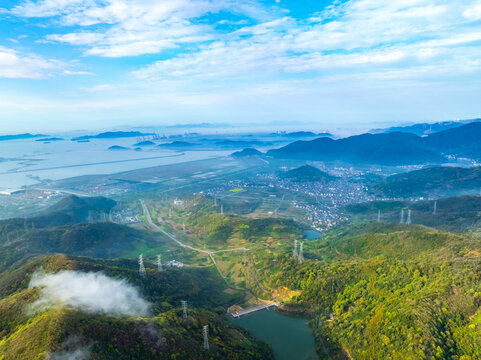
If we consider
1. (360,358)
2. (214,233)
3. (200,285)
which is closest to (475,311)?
(360,358)

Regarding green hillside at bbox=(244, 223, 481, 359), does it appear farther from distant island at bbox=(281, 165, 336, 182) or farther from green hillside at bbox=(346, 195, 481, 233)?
distant island at bbox=(281, 165, 336, 182)

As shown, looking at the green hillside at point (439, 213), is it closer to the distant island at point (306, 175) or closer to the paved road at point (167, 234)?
the paved road at point (167, 234)

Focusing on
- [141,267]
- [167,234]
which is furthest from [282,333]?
[167,234]

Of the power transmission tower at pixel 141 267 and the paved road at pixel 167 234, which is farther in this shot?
the paved road at pixel 167 234

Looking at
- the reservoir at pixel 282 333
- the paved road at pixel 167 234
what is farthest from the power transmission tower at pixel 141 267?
the paved road at pixel 167 234

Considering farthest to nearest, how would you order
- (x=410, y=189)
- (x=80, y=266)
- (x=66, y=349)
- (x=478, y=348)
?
1. (x=410, y=189)
2. (x=80, y=266)
3. (x=478, y=348)
4. (x=66, y=349)

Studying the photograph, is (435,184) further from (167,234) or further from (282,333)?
(282,333)

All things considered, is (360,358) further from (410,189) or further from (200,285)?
(410,189)

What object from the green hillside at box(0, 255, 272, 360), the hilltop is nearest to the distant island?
the hilltop
